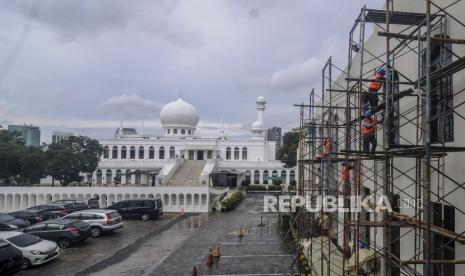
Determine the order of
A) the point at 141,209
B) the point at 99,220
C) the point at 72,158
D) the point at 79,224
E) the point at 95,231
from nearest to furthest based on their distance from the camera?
the point at 79,224 → the point at 95,231 → the point at 99,220 → the point at 141,209 → the point at 72,158

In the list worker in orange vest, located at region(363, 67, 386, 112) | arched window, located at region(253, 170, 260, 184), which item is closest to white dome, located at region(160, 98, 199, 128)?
arched window, located at region(253, 170, 260, 184)

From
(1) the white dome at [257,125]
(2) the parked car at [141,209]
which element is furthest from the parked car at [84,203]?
(1) the white dome at [257,125]

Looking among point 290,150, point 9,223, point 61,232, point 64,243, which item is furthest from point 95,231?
point 290,150

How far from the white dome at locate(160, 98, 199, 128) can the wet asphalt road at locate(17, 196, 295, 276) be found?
146 feet

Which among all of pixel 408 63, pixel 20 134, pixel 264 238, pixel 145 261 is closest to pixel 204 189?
pixel 264 238

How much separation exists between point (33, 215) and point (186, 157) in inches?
1483

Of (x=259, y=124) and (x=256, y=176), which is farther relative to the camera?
(x=259, y=124)

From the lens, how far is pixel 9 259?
40.7ft

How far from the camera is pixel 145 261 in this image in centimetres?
1519

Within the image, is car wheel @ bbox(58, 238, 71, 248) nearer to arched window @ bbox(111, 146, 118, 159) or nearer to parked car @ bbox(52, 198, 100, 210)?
parked car @ bbox(52, 198, 100, 210)

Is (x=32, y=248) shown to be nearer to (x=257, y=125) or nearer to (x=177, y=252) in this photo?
(x=177, y=252)

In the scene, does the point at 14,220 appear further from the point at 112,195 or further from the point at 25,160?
the point at 25,160

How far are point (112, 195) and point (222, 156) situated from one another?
34.4 m

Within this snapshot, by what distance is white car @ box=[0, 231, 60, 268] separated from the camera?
13.9 m
